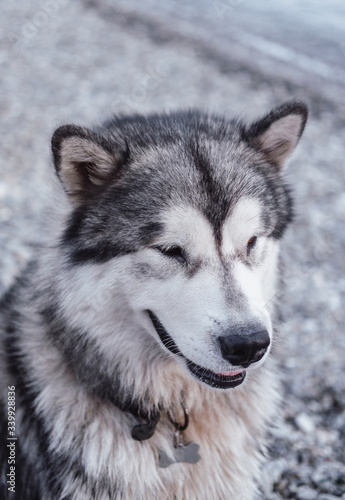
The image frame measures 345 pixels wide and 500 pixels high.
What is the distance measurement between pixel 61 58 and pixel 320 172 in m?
5.94

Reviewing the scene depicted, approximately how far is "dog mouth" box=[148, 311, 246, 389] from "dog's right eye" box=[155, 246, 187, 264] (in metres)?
0.29

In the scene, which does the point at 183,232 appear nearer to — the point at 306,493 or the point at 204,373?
the point at 204,373

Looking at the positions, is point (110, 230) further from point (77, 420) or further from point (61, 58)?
point (61, 58)

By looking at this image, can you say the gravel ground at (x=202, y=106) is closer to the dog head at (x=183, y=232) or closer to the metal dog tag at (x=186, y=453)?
the dog head at (x=183, y=232)

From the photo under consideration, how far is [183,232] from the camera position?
242cm

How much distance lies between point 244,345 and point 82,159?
45.0 inches

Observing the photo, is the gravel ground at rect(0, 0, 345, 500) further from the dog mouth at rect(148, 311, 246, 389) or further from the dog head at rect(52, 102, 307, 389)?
the dog mouth at rect(148, 311, 246, 389)

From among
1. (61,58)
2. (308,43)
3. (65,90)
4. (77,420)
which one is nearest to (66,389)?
(77,420)

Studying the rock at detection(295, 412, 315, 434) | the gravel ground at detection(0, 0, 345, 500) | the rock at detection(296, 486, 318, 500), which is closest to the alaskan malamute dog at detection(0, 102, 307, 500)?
the gravel ground at detection(0, 0, 345, 500)

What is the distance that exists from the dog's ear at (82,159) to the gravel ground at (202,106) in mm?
202

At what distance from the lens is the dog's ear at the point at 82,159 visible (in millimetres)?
2344

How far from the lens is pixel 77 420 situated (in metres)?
A: 2.64

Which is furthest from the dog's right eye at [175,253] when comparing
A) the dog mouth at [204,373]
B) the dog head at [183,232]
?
the dog mouth at [204,373]

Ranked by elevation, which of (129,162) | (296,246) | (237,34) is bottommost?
(296,246)
